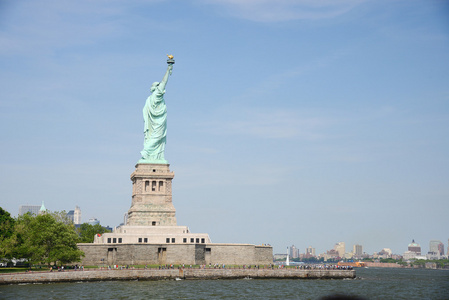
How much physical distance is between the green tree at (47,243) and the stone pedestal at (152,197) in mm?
12979

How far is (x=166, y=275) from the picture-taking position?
78062 millimetres

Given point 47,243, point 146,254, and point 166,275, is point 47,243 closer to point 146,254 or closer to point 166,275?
point 146,254

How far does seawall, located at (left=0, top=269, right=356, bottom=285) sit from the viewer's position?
7100 cm

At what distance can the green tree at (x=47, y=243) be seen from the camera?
79.8 metres

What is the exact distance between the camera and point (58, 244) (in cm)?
8081

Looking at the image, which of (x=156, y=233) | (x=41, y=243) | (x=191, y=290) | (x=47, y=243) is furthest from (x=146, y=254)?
(x=191, y=290)

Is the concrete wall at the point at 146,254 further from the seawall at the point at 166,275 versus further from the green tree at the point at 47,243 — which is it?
the seawall at the point at 166,275

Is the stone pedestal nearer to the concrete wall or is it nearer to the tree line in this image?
the concrete wall

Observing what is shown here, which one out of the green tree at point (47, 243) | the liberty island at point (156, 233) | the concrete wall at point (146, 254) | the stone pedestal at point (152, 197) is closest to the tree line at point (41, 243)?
the green tree at point (47, 243)

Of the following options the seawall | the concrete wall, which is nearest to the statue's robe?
the concrete wall

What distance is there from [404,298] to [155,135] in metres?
50.4

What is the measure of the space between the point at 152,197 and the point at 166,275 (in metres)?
20.0

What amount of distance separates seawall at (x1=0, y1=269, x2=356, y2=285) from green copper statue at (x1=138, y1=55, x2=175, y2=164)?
79.6 feet

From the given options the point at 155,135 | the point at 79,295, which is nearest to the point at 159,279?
the point at 79,295
